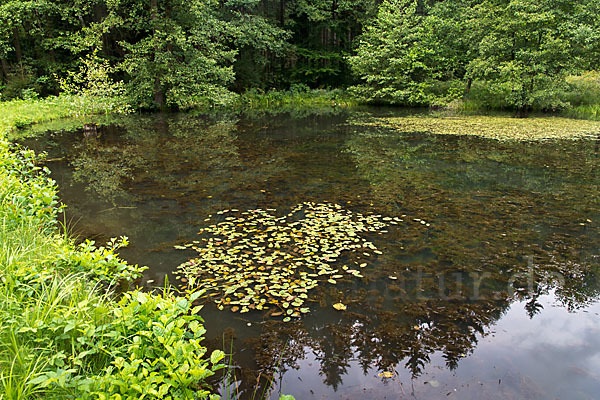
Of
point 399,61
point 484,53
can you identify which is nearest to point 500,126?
point 484,53

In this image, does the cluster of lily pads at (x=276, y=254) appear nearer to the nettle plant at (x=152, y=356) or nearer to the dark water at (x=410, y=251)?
the dark water at (x=410, y=251)

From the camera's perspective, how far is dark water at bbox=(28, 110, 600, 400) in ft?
9.97

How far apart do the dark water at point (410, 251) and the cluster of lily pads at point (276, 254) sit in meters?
0.19

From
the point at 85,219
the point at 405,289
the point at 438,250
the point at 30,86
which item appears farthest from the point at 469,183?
the point at 30,86

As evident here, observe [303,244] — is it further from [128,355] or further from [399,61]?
[399,61]

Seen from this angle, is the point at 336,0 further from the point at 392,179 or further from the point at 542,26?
the point at 392,179

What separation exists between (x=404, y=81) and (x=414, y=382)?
71.9 ft

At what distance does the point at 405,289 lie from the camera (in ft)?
13.4

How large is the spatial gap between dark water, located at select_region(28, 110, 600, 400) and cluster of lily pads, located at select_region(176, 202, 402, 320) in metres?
0.19

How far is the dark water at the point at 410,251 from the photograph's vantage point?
3039mm

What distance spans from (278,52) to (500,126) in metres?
17.0

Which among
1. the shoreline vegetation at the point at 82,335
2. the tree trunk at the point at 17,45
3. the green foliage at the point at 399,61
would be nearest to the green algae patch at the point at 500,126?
the green foliage at the point at 399,61

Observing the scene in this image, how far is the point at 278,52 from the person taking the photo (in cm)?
2681

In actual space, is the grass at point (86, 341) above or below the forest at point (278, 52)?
below
